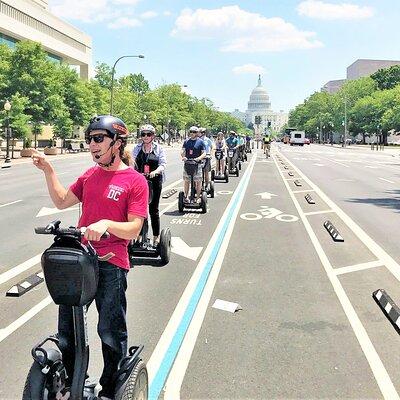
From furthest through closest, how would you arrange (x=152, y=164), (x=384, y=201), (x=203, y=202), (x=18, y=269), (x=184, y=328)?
1. (x=384, y=201)
2. (x=203, y=202)
3. (x=152, y=164)
4. (x=18, y=269)
5. (x=184, y=328)

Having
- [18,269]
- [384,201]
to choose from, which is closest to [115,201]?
[18,269]

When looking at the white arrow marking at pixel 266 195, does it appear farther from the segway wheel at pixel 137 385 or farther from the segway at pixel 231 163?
the segway wheel at pixel 137 385

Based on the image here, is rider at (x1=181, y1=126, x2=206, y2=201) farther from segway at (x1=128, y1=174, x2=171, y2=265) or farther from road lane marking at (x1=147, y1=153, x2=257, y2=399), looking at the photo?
segway at (x1=128, y1=174, x2=171, y2=265)

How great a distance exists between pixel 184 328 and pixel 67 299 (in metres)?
2.80

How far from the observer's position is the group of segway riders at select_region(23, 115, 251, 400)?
2.76 m

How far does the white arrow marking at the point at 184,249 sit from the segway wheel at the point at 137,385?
5013 mm

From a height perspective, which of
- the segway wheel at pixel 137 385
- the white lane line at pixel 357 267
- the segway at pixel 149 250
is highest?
the segway wheel at pixel 137 385

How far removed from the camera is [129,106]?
74.1m

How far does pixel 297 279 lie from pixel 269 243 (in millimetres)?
2504

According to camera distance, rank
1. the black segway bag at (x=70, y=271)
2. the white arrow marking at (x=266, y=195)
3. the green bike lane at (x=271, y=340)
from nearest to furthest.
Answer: the black segway bag at (x=70, y=271), the green bike lane at (x=271, y=340), the white arrow marking at (x=266, y=195)

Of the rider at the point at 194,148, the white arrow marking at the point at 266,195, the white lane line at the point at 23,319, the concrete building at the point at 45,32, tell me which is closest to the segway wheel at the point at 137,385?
the white lane line at the point at 23,319

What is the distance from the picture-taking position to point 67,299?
278 cm

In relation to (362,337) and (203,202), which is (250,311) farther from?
(203,202)

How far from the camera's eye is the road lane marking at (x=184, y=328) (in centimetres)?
432
